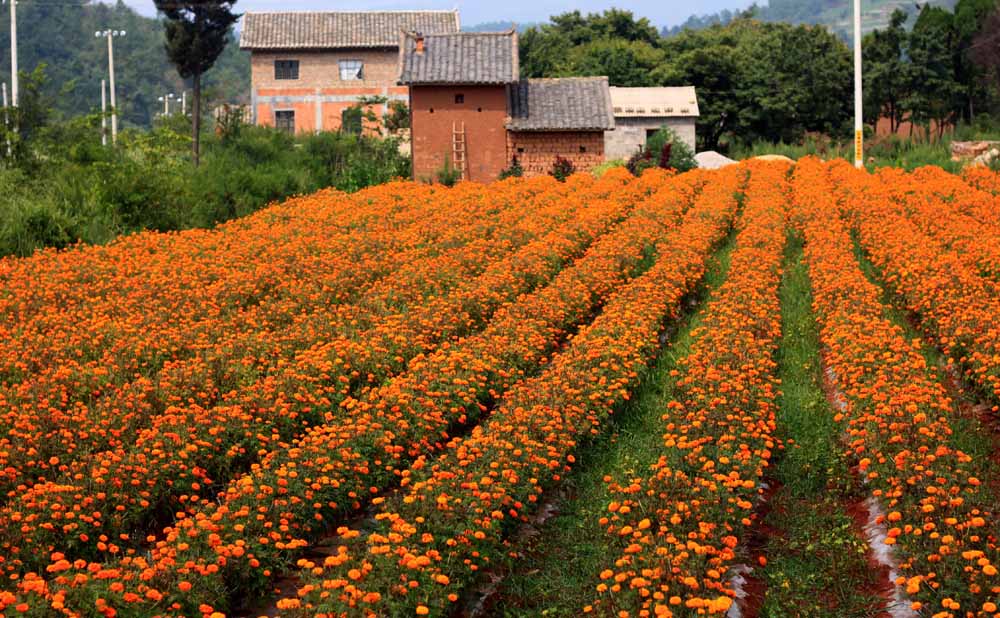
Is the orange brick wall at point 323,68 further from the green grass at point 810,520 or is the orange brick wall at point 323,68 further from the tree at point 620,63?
the green grass at point 810,520

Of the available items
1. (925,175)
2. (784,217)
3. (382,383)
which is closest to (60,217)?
(382,383)

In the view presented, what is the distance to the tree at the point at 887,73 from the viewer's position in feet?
166

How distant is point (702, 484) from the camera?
837 centimetres

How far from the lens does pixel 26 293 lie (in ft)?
51.6

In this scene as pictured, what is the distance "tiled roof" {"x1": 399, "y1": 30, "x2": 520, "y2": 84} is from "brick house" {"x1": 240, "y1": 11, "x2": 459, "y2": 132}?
1849 centimetres

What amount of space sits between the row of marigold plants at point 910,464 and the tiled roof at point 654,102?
110 feet

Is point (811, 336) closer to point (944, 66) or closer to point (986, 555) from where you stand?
point (986, 555)

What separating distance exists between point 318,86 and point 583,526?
51996 millimetres

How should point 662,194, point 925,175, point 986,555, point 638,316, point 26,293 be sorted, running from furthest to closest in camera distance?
point 925,175 < point 662,194 < point 26,293 < point 638,316 < point 986,555

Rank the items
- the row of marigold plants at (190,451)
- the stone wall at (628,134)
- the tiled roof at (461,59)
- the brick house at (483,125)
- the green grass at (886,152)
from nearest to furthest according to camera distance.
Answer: the row of marigold plants at (190,451) < the green grass at (886,152) < the tiled roof at (461,59) < the brick house at (483,125) < the stone wall at (628,134)

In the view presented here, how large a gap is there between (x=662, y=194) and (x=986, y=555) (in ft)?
64.9

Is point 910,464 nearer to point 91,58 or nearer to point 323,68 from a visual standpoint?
point 323,68

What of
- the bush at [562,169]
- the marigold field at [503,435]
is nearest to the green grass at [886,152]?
the bush at [562,169]

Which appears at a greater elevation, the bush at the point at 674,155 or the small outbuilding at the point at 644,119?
the small outbuilding at the point at 644,119
